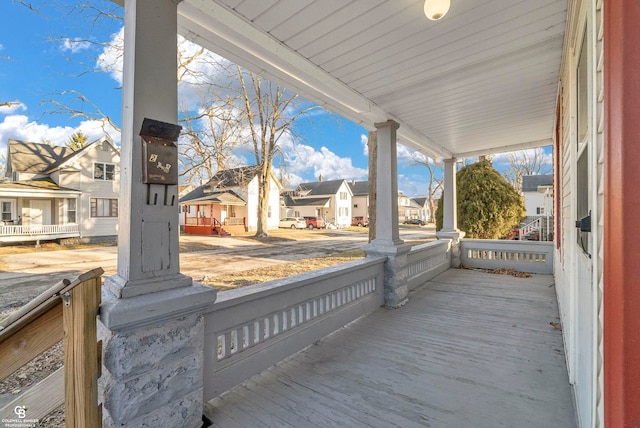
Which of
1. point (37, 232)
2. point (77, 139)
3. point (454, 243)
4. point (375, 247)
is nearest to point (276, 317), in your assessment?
point (375, 247)

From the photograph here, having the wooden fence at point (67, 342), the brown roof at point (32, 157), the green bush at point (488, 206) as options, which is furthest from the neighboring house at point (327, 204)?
the wooden fence at point (67, 342)

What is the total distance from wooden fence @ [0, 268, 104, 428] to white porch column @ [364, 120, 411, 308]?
3.22 meters

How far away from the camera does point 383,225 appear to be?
4.09 m

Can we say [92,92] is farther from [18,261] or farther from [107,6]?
[18,261]

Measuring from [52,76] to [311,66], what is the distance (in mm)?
8416

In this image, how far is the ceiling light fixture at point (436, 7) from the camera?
74.6 inches

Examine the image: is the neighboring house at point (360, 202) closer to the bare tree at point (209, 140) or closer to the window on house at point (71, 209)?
the bare tree at point (209, 140)

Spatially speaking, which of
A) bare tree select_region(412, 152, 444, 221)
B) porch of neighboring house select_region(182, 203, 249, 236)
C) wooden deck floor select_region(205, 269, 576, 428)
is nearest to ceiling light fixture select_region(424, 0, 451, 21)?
wooden deck floor select_region(205, 269, 576, 428)

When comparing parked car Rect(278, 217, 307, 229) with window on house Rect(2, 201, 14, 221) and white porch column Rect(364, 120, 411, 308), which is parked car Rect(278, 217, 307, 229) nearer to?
window on house Rect(2, 201, 14, 221)

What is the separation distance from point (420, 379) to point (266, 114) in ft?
44.7

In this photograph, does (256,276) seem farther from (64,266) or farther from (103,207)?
(103,207)

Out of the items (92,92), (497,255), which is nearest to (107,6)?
(92,92)

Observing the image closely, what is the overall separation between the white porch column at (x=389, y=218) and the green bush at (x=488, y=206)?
4.67 meters

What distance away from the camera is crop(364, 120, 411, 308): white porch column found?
404 cm
